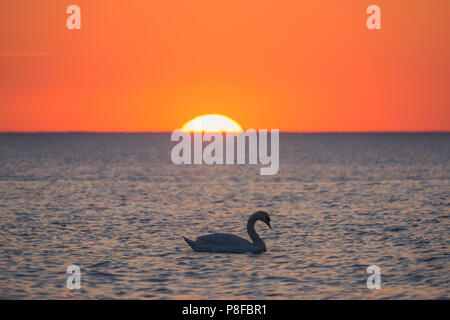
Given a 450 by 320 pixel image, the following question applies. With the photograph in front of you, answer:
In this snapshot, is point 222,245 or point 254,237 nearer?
point 222,245

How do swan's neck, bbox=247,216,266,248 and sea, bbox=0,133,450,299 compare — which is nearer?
sea, bbox=0,133,450,299

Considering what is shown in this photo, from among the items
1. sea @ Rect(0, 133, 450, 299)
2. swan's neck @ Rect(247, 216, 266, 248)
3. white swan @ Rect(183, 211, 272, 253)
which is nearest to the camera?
sea @ Rect(0, 133, 450, 299)

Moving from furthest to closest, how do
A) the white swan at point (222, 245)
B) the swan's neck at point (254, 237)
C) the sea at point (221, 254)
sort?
the swan's neck at point (254, 237) → the white swan at point (222, 245) → the sea at point (221, 254)

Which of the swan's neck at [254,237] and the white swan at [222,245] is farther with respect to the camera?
the swan's neck at [254,237]

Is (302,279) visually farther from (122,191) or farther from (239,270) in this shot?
(122,191)

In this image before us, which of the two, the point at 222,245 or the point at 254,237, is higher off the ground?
the point at 254,237

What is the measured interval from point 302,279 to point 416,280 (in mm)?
2775

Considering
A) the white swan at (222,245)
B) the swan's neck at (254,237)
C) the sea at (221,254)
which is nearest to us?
the sea at (221,254)

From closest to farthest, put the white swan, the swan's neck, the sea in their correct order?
the sea
the white swan
the swan's neck

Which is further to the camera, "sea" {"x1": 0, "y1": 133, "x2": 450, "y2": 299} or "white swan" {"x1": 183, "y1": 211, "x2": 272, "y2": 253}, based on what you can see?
"white swan" {"x1": 183, "y1": 211, "x2": 272, "y2": 253}

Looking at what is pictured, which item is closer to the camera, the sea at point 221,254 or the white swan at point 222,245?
the sea at point 221,254
